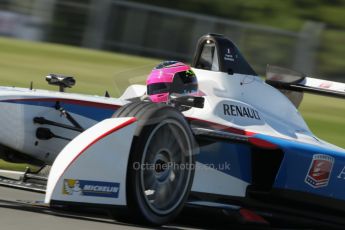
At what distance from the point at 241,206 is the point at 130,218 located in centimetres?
120

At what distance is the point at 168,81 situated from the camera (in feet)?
21.9

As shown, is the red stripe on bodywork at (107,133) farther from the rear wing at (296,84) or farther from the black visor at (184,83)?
the rear wing at (296,84)

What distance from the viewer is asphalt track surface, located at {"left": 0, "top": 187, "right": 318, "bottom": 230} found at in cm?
534

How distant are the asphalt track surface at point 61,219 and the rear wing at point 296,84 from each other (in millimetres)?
1549

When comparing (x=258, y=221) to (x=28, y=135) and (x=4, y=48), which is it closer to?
(x=28, y=135)

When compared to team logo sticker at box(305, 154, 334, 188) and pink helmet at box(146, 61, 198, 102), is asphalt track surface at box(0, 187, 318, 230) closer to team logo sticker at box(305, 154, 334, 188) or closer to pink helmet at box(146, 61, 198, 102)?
team logo sticker at box(305, 154, 334, 188)

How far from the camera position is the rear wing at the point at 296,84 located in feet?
25.4

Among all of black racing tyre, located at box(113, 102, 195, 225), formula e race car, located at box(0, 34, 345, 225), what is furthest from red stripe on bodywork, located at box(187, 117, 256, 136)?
black racing tyre, located at box(113, 102, 195, 225)

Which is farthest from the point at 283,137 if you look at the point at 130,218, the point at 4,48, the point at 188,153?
the point at 4,48

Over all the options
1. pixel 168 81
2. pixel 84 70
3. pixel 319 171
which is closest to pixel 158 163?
pixel 168 81

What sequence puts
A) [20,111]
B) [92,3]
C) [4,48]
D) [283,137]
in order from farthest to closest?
[92,3], [4,48], [283,137], [20,111]

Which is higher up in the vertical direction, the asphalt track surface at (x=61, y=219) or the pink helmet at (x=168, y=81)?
the pink helmet at (x=168, y=81)

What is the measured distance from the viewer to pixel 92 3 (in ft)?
64.0

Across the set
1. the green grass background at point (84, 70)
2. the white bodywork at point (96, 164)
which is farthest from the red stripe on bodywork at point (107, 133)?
the green grass background at point (84, 70)
